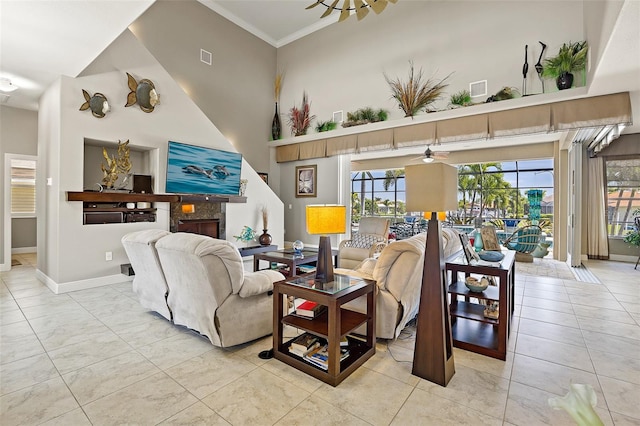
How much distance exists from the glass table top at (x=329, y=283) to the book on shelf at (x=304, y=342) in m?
0.44

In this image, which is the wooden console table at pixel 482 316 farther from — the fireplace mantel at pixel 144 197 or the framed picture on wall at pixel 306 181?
the framed picture on wall at pixel 306 181

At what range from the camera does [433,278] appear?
212cm

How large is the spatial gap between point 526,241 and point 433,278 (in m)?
5.92

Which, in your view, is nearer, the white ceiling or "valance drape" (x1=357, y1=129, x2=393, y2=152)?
the white ceiling

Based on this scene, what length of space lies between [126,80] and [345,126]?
4.19 m

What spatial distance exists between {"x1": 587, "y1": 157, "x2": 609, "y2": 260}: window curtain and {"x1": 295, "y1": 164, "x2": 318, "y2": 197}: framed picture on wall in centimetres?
623

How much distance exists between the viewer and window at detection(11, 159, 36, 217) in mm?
6169

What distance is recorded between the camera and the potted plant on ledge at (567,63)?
15.1 feet

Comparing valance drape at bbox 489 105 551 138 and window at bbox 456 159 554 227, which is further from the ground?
valance drape at bbox 489 105 551 138

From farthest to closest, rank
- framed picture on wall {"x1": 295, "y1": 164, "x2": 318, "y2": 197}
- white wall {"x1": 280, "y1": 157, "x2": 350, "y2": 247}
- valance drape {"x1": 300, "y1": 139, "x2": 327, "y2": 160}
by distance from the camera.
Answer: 1. framed picture on wall {"x1": 295, "y1": 164, "x2": 318, "y2": 197}
2. white wall {"x1": 280, "y1": 157, "x2": 350, "y2": 247}
3. valance drape {"x1": 300, "y1": 139, "x2": 327, "y2": 160}

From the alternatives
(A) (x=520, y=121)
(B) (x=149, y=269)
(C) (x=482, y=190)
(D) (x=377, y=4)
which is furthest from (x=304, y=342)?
(C) (x=482, y=190)

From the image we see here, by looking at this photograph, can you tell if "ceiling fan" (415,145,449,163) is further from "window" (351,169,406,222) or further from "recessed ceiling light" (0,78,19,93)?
"recessed ceiling light" (0,78,19,93)

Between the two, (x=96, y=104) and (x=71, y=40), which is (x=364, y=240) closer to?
(x=96, y=104)

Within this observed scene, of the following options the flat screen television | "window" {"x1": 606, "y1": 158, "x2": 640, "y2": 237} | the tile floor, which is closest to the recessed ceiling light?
the flat screen television
